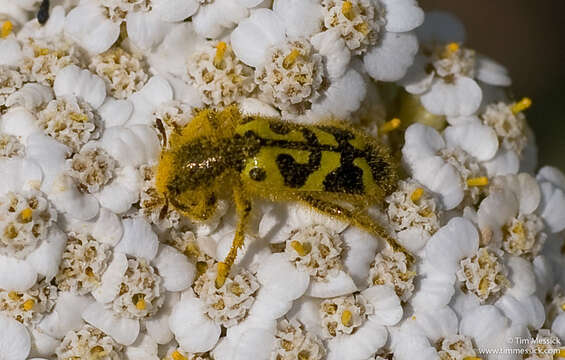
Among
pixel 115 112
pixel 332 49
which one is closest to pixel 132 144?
pixel 115 112

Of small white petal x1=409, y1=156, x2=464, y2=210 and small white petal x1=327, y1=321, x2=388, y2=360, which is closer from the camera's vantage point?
small white petal x1=327, y1=321, x2=388, y2=360

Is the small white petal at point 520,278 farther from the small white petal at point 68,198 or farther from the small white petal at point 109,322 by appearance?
the small white petal at point 68,198

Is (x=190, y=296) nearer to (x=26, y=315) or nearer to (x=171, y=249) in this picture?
(x=171, y=249)

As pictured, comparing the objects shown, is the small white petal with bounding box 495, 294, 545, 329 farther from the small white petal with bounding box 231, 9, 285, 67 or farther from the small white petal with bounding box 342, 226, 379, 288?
the small white petal with bounding box 231, 9, 285, 67

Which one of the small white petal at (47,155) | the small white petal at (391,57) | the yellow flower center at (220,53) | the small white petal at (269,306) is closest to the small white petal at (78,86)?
the small white petal at (47,155)

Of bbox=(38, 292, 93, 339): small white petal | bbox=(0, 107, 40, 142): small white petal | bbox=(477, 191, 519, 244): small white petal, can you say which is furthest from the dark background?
bbox=(38, 292, 93, 339): small white petal

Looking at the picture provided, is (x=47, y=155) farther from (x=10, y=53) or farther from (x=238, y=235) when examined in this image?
(x=238, y=235)
